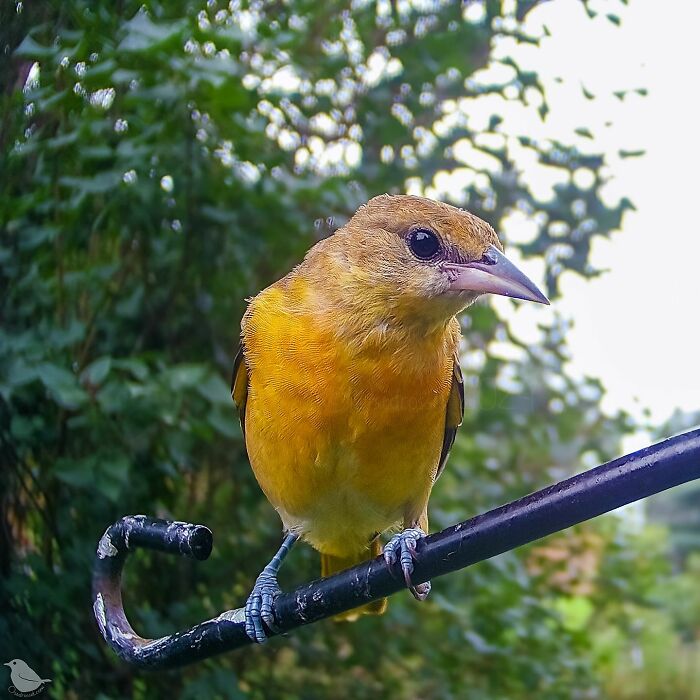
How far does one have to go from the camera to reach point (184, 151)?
2.67 m

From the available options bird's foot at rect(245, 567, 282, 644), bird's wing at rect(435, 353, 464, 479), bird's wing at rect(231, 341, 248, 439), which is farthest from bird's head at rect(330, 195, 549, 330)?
bird's foot at rect(245, 567, 282, 644)

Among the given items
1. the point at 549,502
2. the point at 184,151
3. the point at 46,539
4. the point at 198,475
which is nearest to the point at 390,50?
the point at 184,151

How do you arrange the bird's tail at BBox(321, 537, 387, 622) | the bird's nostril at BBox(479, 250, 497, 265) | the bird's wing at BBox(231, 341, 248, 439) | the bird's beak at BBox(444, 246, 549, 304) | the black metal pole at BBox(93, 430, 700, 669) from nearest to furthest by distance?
the black metal pole at BBox(93, 430, 700, 669) → the bird's beak at BBox(444, 246, 549, 304) → the bird's nostril at BBox(479, 250, 497, 265) → the bird's wing at BBox(231, 341, 248, 439) → the bird's tail at BBox(321, 537, 387, 622)

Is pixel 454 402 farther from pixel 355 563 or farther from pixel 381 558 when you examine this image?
pixel 381 558

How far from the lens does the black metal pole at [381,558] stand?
1.07 metres

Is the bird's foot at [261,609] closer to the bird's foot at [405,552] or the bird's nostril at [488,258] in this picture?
the bird's foot at [405,552]

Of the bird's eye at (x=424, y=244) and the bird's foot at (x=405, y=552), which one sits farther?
the bird's eye at (x=424, y=244)

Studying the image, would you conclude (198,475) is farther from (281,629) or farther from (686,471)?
(686,471)

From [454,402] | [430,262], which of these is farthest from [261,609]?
[430,262]

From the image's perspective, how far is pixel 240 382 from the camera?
230 cm

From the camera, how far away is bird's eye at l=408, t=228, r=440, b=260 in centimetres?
185
